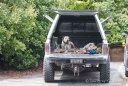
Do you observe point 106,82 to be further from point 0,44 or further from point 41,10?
point 41,10

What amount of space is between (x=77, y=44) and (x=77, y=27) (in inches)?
22.6

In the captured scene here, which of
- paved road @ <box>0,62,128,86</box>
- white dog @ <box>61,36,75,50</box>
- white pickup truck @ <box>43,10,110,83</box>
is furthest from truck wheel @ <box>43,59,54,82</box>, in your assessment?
white dog @ <box>61,36,75,50</box>

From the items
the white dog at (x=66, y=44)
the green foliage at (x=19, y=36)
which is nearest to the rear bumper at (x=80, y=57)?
the white dog at (x=66, y=44)

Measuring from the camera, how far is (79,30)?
1232cm

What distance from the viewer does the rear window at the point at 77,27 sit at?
1224cm

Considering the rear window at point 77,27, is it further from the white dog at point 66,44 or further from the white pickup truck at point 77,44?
the white dog at point 66,44

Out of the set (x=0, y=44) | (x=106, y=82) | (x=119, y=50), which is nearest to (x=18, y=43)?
(x=0, y=44)

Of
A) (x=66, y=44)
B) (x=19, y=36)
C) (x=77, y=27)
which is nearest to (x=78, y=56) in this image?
(x=66, y=44)

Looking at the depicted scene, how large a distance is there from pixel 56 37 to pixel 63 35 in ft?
1.58

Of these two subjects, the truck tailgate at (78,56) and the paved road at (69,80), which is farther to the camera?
the paved road at (69,80)

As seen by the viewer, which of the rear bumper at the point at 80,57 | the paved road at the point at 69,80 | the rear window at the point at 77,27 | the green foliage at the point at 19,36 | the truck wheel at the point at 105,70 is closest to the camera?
the rear bumper at the point at 80,57

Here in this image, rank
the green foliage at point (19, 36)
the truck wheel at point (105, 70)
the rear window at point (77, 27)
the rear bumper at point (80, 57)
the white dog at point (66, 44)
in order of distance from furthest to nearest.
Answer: the rear window at point (77, 27), the green foliage at point (19, 36), the white dog at point (66, 44), the truck wheel at point (105, 70), the rear bumper at point (80, 57)

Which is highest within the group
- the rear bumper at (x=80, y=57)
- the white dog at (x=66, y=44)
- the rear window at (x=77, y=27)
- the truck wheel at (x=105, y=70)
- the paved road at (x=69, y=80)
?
the rear window at (x=77, y=27)

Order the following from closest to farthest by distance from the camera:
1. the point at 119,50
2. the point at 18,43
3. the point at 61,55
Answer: the point at 61,55, the point at 18,43, the point at 119,50
